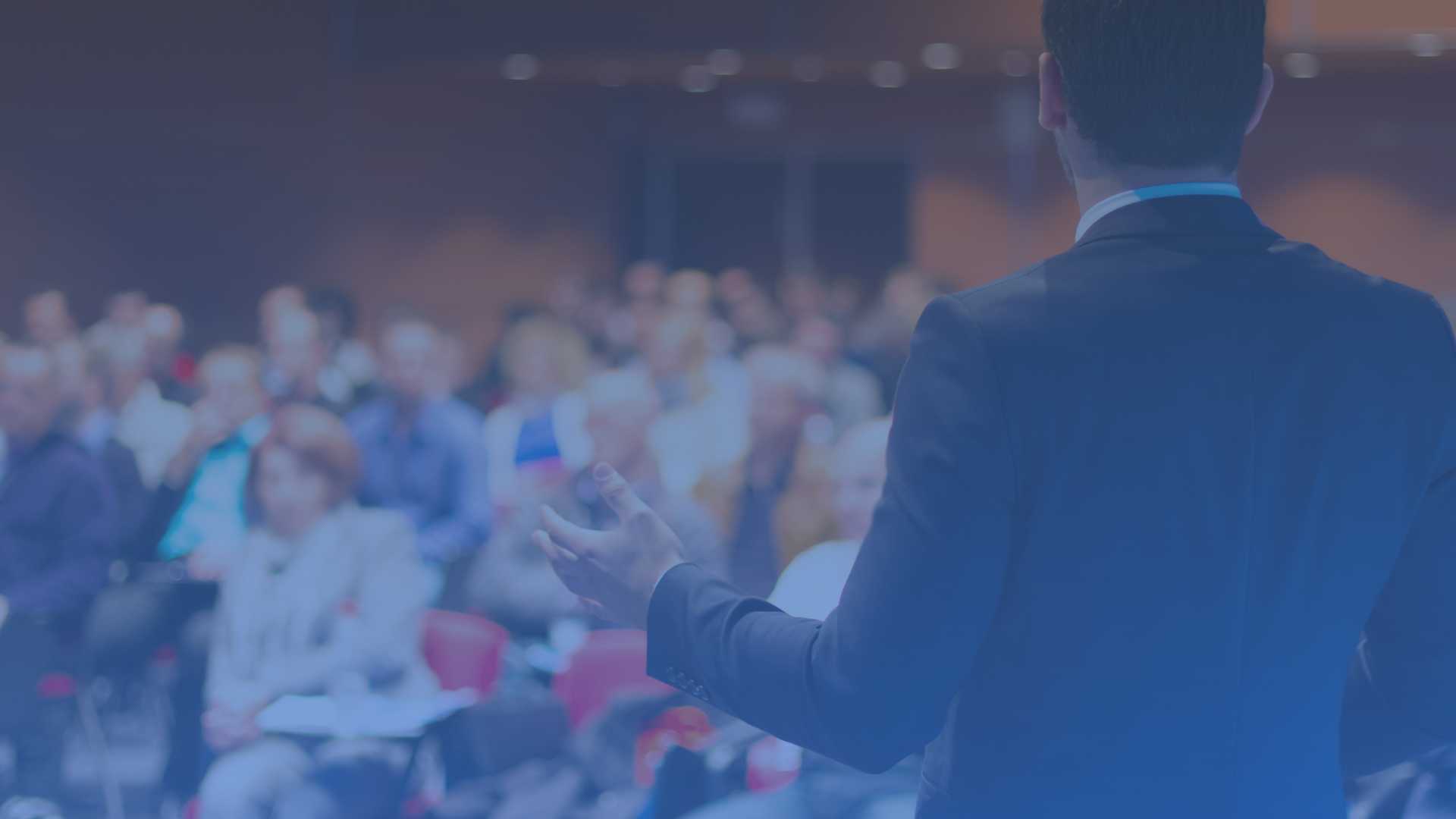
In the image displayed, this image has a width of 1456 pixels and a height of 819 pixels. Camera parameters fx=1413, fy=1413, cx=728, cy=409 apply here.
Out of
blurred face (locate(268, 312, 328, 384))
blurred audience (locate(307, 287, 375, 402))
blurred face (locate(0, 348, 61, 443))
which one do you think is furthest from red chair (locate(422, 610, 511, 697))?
blurred audience (locate(307, 287, 375, 402))

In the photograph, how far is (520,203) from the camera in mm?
9766

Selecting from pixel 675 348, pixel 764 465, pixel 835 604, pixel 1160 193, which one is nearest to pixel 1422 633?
pixel 1160 193

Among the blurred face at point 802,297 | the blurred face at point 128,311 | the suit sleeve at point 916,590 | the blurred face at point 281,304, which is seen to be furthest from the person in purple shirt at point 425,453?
the suit sleeve at point 916,590

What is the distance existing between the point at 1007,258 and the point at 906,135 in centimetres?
111

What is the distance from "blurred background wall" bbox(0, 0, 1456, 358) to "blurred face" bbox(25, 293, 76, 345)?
4.78ft

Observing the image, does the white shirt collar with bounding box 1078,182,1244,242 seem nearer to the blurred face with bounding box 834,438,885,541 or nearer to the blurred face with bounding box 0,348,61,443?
the blurred face with bounding box 834,438,885,541

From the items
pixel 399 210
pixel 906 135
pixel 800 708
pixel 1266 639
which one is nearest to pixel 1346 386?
pixel 1266 639

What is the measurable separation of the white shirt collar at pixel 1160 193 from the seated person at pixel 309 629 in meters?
2.67

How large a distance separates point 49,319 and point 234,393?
148 cm

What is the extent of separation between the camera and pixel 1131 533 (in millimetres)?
913

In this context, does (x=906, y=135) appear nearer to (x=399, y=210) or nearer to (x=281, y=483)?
(x=399, y=210)

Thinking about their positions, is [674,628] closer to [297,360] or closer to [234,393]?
[234,393]

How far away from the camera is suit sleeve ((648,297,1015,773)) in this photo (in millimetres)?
883

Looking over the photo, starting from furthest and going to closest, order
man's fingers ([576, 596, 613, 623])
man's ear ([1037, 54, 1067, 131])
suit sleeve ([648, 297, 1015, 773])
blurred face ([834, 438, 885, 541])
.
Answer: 1. blurred face ([834, 438, 885, 541])
2. man's fingers ([576, 596, 613, 623])
3. man's ear ([1037, 54, 1067, 131])
4. suit sleeve ([648, 297, 1015, 773])
